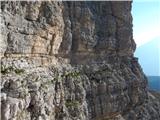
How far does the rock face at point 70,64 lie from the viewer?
164 feet

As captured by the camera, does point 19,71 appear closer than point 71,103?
Yes

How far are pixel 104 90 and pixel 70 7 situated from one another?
17.0 meters

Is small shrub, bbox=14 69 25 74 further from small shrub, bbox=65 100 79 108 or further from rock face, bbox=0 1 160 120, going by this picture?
small shrub, bbox=65 100 79 108

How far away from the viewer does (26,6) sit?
55.3 metres

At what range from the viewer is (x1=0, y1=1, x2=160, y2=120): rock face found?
164ft

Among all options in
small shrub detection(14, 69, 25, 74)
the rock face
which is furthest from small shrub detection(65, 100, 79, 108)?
small shrub detection(14, 69, 25, 74)

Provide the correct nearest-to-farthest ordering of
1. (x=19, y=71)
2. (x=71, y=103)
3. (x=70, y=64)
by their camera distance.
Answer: (x=19, y=71)
(x=71, y=103)
(x=70, y=64)

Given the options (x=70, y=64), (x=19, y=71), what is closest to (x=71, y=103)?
(x=70, y=64)

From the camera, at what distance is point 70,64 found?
75.2 meters

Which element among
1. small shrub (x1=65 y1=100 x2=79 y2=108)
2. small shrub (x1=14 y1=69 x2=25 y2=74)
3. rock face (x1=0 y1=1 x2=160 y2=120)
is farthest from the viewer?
small shrub (x1=65 y1=100 x2=79 y2=108)

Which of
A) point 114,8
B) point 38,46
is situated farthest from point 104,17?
point 38,46

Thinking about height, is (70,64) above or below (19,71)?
above

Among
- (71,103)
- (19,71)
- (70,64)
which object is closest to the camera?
(19,71)

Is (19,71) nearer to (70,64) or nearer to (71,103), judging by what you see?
(71,103)
